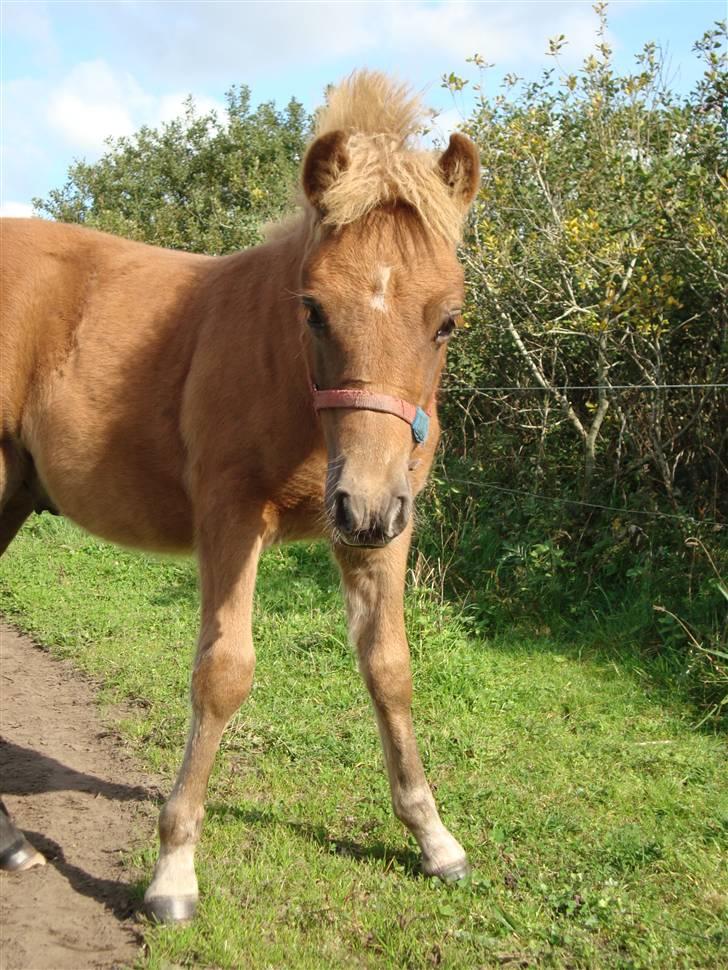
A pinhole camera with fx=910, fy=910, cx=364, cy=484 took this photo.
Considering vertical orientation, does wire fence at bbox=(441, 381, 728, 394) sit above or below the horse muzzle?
above

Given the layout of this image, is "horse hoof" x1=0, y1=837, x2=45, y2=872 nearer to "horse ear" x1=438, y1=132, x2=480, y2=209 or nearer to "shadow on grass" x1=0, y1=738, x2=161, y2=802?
"shadow on grass" x1=0, y1=738, x2=161, y2=802

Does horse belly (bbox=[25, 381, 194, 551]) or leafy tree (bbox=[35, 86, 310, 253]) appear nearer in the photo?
horse belly (bbox=[25, 381, 194, 551])

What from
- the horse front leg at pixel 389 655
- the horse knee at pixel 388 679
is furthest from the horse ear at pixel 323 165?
the horse knee at pixel 388 679

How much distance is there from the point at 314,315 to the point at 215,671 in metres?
1.33

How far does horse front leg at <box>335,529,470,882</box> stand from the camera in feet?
11.7

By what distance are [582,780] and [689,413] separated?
2.78 meters

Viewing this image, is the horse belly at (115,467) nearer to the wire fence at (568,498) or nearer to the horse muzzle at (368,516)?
the horse muzzle at (368,516)

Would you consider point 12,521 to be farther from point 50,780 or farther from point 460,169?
point 460,169

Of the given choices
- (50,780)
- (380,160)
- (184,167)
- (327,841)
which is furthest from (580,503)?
(184,167)

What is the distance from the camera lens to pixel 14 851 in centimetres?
351

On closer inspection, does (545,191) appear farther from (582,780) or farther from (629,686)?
(582,780)

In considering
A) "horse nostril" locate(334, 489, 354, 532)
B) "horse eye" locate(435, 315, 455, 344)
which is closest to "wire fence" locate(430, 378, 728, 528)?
"horse eye" locate(435, 315, 455, 344)

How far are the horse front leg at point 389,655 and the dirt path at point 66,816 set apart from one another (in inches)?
43.5

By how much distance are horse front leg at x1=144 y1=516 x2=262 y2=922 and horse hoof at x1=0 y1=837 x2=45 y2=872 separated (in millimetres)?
615
